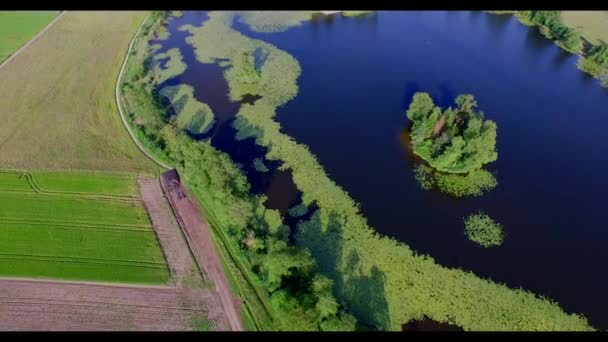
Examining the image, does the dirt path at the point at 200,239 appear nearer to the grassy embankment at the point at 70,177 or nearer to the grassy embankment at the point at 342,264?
the grassy embankment at the point at 342,264

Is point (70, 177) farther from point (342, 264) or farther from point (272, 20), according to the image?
point (272, 20)

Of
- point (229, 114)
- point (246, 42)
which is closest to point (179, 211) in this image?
point (229, 114)

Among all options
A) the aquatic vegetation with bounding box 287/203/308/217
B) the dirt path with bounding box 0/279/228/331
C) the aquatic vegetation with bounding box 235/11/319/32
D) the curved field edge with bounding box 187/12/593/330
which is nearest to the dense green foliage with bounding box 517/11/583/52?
the aquatic vegetation with bounding box 235/11/319/32

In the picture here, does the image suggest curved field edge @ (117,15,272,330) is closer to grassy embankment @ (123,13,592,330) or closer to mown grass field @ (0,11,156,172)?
grassy embankment @ (123,13,592,330)

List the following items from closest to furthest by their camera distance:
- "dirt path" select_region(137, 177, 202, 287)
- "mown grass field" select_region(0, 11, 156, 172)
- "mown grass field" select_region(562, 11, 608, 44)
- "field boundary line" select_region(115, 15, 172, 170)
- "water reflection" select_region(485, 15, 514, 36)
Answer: "dirt path" select_region(137, 177, 202, 287) → "field boundary line" select_region(115, 15, 172, 170) → "mown grass field" select_region(0, 11, 156, 172) → "mown grass field" select_region(562, 11, 608, 44) → "water reflection" select_region(485, 15, 514, 36)

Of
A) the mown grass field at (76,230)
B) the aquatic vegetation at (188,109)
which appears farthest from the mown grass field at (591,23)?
the mown grass field at (76,230)

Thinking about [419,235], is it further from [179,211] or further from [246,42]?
[246,42]
